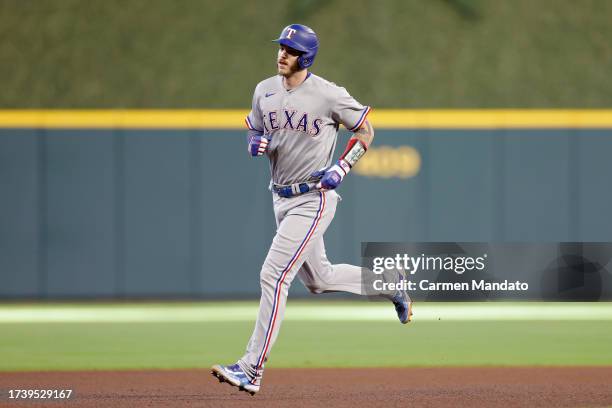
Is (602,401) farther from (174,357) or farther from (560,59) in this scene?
(560,59)

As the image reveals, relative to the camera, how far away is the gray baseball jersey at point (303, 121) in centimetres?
638

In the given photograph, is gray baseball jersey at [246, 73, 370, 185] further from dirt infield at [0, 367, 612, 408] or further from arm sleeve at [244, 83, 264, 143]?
dirt infield at [0, 367, 612, 408]

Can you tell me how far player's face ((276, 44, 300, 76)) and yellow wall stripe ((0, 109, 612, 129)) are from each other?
7367 millimetres

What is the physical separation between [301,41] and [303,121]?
18.3 inches

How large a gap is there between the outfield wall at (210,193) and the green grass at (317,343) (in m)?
1.67

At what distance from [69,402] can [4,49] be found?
10.0 metres

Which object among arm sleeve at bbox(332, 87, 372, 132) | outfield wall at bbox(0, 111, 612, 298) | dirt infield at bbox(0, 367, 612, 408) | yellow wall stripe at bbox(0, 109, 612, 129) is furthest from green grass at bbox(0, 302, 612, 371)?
yellow wall stripe at bbox(0, 109, 612, 129)

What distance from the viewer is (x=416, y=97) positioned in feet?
50.9

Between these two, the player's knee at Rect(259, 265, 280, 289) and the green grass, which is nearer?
the player's knee at Rect(259, 265, 280, 289)

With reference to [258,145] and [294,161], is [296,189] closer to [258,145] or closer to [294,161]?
[294,161]

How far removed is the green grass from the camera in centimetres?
830

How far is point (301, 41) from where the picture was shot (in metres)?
6.29

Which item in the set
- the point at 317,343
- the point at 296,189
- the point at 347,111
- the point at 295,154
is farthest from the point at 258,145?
the point at 317,343

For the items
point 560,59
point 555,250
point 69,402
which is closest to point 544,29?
point 560,59
